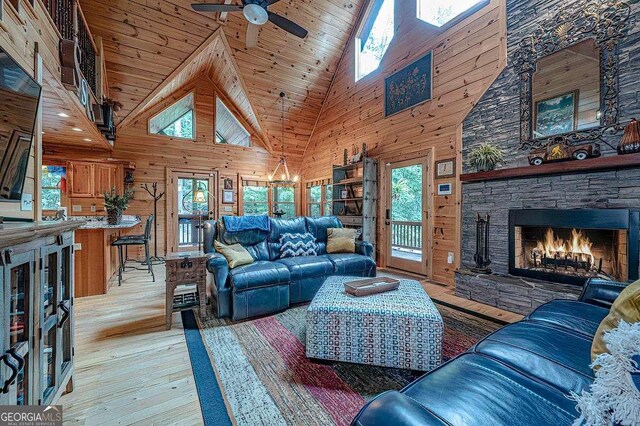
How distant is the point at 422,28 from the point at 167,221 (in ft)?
21.1

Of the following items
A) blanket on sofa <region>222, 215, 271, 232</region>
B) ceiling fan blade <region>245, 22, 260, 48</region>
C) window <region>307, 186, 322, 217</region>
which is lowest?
blanket on sofa <region>222, 215, 271, 232</region>

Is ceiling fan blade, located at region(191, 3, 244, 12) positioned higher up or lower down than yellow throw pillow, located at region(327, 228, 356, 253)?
higher up

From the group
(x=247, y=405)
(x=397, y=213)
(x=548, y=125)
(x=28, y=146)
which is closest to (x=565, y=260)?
(x=548, y=125)

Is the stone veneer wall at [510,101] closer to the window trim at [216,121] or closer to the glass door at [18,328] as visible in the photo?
the glass door at [18,328]

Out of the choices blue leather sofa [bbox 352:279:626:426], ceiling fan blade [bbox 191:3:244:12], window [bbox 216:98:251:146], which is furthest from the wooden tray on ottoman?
window [bbox 216:98:251:146]

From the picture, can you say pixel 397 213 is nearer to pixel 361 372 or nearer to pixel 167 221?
pixel 361 372

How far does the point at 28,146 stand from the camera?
66.9 inches

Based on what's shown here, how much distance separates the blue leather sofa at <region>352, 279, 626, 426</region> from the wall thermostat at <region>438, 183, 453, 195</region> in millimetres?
2677

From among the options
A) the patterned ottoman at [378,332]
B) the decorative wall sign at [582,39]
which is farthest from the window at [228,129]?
the patterned ottoman at [378,332]

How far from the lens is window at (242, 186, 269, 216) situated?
7227mm

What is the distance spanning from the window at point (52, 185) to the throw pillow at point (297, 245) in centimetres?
486

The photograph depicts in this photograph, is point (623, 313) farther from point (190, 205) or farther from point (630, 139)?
point (190, 205)

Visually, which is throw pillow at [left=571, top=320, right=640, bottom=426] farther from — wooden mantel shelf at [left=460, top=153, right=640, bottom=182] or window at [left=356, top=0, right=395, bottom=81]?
window at [left=356, top=0, right=395, bottom=81]

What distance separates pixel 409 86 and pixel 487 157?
204 centimetres
